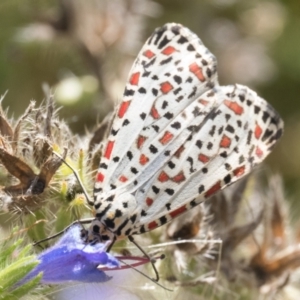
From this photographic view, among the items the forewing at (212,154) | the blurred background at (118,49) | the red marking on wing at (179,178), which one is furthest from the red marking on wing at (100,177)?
the blurred background at (118,49)

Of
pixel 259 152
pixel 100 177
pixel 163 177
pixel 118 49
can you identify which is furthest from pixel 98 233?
pixel 118 49

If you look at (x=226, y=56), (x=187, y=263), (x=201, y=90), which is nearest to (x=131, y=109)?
(x=201, y=90)

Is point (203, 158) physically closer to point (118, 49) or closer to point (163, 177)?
point (163, 177)

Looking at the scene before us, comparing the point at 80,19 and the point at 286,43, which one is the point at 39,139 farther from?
the point at 286,43

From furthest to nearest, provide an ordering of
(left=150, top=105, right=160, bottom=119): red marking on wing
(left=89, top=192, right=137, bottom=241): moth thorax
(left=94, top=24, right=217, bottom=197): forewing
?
(left=150, top=105, right=160, bottom=119): red marking on wing, (left=94, top=24, right=217, bottom=197): forewing, (left=89, top=192, right=137, bottom=241): moth thorax

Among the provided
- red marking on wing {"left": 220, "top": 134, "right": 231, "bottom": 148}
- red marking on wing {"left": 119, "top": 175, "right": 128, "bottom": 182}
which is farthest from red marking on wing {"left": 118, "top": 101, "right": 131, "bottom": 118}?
red marking on wing {"left": 220, "top": 134, "right": 231, "bottom": 148}

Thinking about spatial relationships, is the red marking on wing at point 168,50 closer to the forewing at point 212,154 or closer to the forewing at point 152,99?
the forewing at point 152,99

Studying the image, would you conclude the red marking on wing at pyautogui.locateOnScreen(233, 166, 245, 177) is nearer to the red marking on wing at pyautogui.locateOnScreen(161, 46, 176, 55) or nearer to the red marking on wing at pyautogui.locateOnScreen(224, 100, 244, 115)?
the red marking on wing at pyautogui.locateOnScreen(224, 100, 244, 115)
